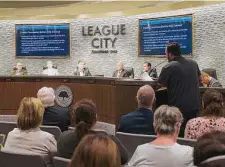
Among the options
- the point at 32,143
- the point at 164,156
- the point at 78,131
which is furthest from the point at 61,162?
the point at 32,143

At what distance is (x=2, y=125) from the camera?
4.25 metres

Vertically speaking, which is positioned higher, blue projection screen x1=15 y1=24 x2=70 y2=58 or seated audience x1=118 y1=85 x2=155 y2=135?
blue projection screen x1=15 y1=24 x2=70 y2=58

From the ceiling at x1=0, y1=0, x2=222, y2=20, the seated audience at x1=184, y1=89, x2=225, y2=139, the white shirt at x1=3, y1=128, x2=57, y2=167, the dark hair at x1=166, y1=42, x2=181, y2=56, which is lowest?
the white shirt at x1=3, y1=128, x2=57, y2=167

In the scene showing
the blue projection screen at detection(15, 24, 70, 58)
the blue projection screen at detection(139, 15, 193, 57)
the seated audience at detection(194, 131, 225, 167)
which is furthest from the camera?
the blue projection screen at detection(15, 24, 70, 58)

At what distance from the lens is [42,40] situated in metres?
12.2

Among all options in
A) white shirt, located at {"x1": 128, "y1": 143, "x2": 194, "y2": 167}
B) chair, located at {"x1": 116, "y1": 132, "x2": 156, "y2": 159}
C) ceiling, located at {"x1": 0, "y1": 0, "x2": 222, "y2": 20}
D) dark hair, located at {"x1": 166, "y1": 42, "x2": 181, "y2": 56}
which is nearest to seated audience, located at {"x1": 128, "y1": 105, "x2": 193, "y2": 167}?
white shirt, located at {"x1": 128, "y1": 143, "x2": 194, "y2": 167}

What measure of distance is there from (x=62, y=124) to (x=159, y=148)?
6.67 feet

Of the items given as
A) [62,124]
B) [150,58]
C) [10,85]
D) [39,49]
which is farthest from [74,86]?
[39,49]

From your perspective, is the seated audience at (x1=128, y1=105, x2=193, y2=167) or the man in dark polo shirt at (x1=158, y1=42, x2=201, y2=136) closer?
the seated audience at (x1=128, y1=105, x2=193, y2=167)

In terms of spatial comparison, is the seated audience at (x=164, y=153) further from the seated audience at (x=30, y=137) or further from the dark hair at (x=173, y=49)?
the dark hair at (x=173, y=49)

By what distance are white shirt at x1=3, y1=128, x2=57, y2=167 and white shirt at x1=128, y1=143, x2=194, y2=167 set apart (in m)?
0.87

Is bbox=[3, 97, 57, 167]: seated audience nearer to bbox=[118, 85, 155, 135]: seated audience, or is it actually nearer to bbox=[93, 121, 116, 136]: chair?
bbox=[118, 85, 155, 135]: seated audience

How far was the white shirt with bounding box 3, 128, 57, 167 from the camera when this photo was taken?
3.30 meters

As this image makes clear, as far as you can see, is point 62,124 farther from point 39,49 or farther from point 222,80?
point 39,49
